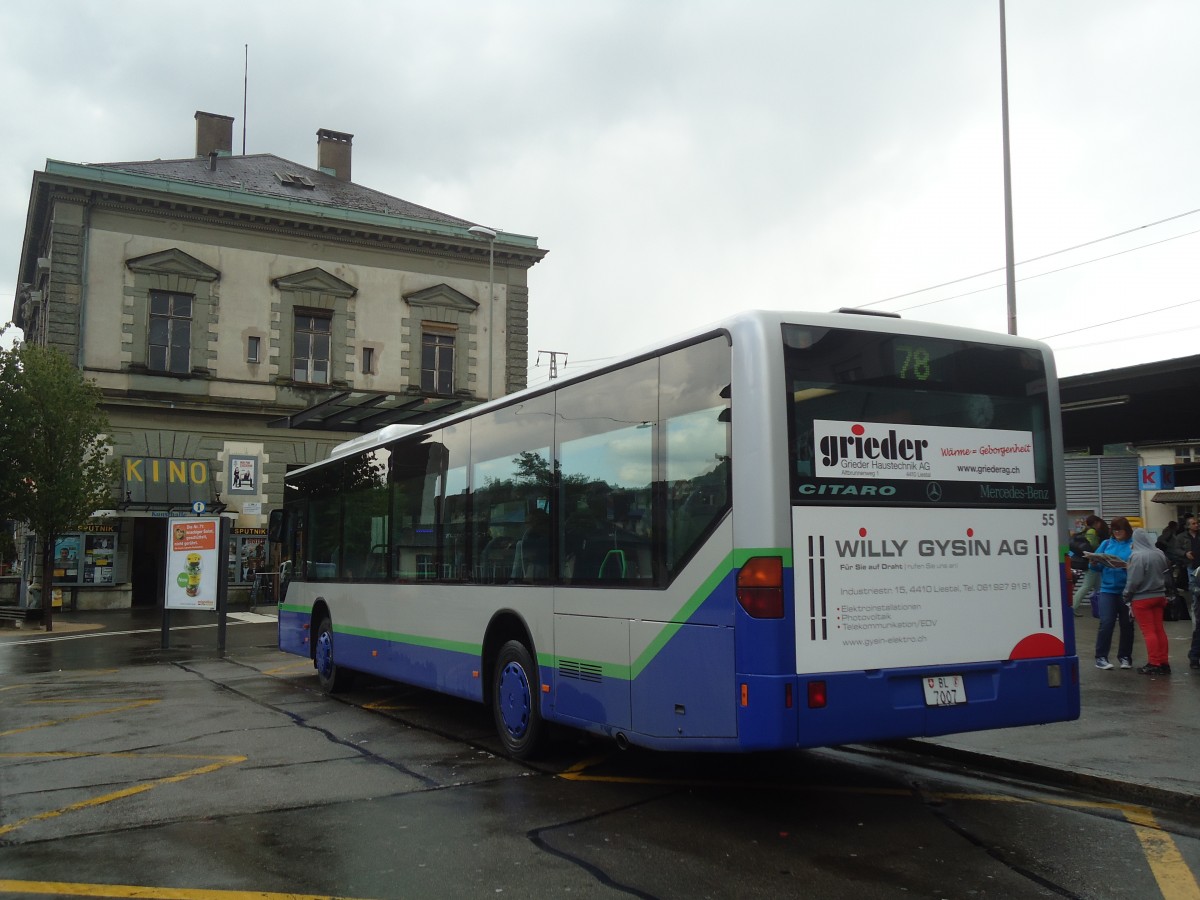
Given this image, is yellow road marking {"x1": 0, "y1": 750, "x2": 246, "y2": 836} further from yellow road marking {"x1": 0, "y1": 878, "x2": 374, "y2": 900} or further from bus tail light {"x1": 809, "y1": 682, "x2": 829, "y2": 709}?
bus tail light {"x1": 809, "y1": 682, "x2": 829, "y2": 709}

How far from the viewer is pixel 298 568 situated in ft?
47.8

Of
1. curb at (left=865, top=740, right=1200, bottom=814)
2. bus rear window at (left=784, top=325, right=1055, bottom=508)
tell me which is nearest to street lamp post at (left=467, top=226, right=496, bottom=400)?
curb at (left=865, top=740, right=1200, bottom=814)

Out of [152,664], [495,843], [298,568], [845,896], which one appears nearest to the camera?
[845,896]

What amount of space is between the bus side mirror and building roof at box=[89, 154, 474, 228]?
24140 millimetres

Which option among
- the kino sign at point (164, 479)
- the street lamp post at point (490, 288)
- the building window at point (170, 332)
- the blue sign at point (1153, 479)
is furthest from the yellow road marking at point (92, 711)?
the building window at point (170, 332)

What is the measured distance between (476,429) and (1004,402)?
454cm

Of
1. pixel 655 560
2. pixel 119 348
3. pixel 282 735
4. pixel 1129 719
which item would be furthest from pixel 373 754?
pixel 119 348

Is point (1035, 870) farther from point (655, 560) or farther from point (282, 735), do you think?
point (282, 735)

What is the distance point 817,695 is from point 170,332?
3373 cm

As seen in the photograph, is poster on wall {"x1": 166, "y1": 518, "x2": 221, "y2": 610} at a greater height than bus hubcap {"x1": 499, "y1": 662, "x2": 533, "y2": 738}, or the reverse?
poster on wall {"x1": 166, "y1": 518, "x2": 221, "y2": 610}

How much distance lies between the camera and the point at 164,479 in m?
34.6

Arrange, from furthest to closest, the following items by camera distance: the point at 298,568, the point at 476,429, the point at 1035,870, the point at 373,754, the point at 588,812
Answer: the point at 298,568 → the point at 476,429 → the point at 373,754 → the point at 588,812 → the point at 1035,870

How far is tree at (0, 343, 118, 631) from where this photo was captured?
85.9ft

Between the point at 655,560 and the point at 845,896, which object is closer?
the point at 845,896
